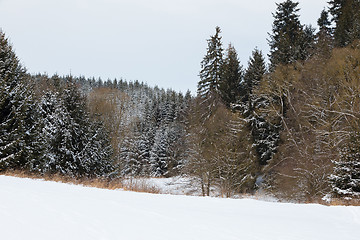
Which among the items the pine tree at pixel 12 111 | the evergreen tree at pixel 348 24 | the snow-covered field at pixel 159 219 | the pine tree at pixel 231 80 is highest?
the evergreen tree at pixel 348 24

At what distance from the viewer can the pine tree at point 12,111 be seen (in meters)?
13.2

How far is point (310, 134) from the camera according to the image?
21.8 metres

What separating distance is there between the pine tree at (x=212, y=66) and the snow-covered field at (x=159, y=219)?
22707 millimetres

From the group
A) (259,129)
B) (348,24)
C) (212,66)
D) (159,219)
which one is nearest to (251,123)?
(259,129)

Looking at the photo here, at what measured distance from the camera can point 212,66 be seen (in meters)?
29.2

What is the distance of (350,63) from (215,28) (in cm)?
1493

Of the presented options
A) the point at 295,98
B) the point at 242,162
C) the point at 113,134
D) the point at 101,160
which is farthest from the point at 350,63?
the point at 113,134

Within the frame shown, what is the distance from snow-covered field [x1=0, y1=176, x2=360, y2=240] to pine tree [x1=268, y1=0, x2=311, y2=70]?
22565 mm

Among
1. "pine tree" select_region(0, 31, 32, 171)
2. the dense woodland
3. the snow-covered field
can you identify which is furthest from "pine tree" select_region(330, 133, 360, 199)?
"pine tree" select_region(0, 31, 32, 171)

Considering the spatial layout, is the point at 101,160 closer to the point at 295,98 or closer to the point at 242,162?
the point at 242,162

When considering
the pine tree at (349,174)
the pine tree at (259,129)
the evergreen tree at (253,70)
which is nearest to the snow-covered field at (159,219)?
the pine tree at (349,174)

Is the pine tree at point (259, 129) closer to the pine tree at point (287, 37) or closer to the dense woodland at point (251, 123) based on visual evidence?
the dense woodland at point (251, 123)

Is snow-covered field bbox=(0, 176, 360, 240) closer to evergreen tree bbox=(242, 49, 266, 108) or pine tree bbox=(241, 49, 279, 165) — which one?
pine tree bbox=(241, 49, 279, 165)

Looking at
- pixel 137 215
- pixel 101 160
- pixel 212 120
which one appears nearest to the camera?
pixel 137 215
